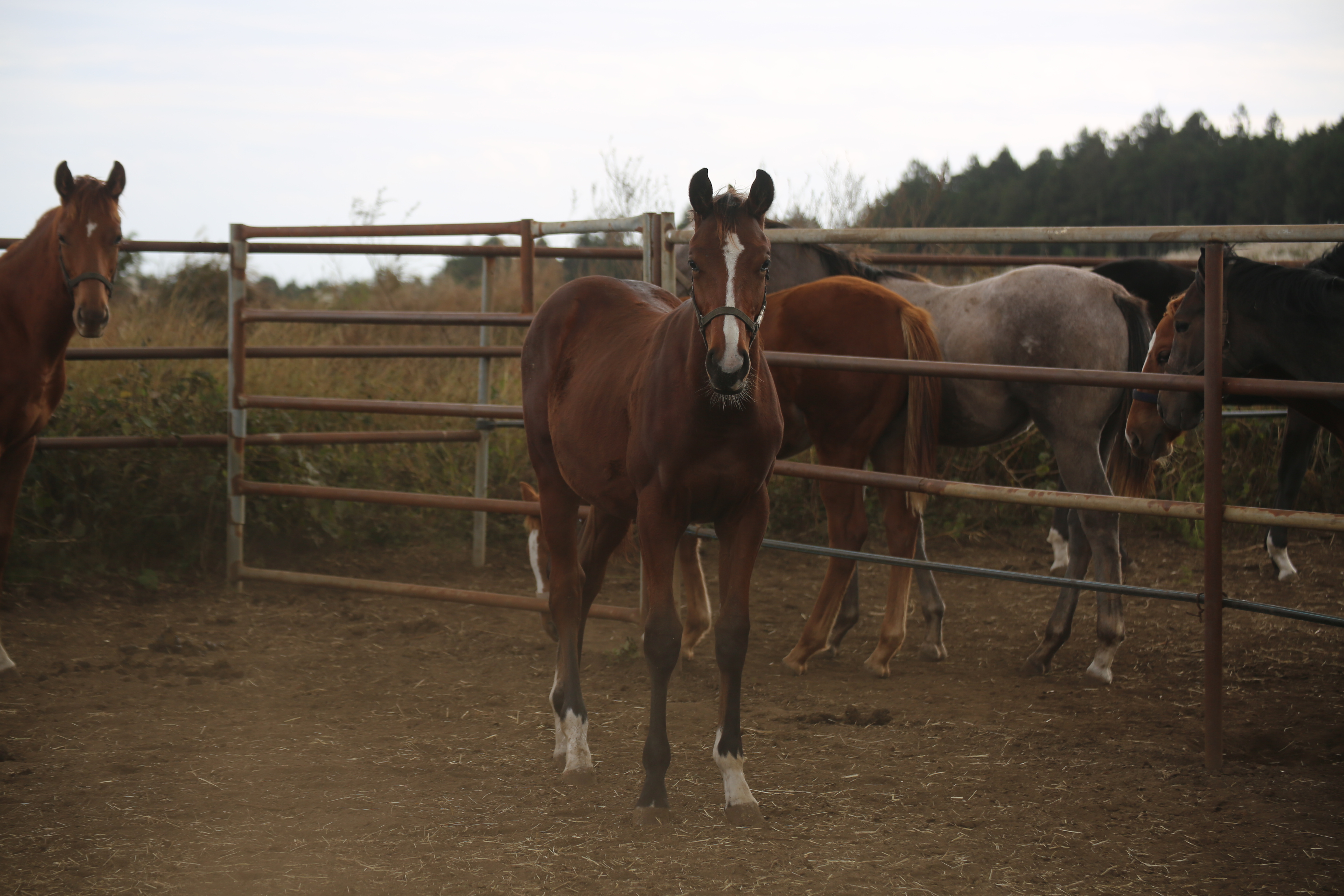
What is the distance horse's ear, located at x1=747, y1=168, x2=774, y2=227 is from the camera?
8.15ft

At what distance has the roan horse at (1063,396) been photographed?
405cm

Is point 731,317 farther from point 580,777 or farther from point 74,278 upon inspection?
point 74,278

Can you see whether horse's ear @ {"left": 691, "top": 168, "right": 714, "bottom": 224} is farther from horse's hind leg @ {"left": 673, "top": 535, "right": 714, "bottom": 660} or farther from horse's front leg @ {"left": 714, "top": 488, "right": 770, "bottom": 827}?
horse's hind leg @ {"left": 673, "top": 535, "right": 714, "bottom": 660}

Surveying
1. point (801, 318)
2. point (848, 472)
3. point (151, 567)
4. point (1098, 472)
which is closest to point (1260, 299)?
point (1098, 472)

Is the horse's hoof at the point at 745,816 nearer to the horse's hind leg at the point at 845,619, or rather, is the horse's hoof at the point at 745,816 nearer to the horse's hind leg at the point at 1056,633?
the horse's hind leg at the point at 845,619

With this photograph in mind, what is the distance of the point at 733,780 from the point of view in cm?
262

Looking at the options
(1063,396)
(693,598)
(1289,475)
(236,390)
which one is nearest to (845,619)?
(693,598)

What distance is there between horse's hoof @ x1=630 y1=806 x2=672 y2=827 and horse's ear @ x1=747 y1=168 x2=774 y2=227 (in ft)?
5.27

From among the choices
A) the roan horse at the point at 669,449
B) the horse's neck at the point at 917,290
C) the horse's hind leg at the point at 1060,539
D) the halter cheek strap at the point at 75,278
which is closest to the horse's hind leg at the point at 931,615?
the horse's neck at the point at 917,290

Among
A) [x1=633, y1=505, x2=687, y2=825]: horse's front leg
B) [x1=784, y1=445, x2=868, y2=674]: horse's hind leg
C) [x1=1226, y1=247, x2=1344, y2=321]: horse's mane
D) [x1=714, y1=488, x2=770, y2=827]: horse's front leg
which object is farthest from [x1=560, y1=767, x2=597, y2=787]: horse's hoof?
[x1=1226, y1=247, x2=1344, y2=321]: horse's mane

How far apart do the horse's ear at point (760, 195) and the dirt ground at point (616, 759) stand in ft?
5.34

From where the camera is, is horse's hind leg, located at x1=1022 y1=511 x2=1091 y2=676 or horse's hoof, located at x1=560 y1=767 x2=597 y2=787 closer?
horse's hoof, located at x1=560 y1=767 x2=597 y2=787

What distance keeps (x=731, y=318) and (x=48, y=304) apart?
3328 mm

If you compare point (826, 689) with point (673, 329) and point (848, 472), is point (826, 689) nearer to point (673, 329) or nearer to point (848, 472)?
point (848, 472)
